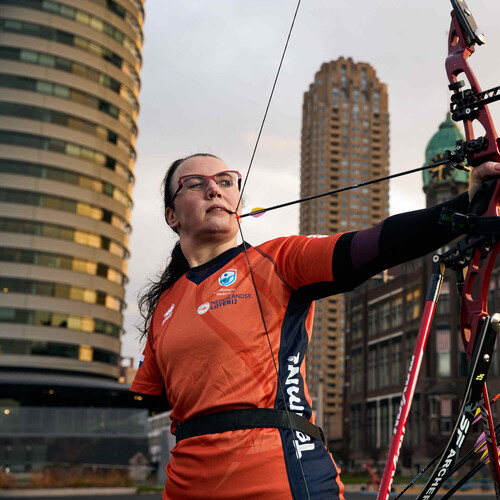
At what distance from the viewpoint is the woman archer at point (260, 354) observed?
2.19m

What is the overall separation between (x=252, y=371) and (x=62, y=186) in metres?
60.2

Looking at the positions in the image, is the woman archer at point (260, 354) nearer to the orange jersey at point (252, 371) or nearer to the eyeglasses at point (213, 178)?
the orange jersey at point (252, 371)

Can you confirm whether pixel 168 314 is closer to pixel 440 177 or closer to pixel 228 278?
pixel 228 278

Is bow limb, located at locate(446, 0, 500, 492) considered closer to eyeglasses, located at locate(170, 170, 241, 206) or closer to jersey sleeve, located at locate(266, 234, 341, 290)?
jersey sleeve, located at locate(266, 234, 341, 290)

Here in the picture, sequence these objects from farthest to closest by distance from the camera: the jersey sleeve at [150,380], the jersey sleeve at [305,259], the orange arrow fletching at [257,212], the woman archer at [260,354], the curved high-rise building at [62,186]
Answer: the curved high-rise building at [62,186]
the jersey sleeve at [150,380]
the orange arrow fletching at [257,212]
the jersey sleeve at [305,259]
the woman archer at [260,354]

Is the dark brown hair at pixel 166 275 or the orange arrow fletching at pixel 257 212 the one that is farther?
the dark brown hair at pixel 166 275

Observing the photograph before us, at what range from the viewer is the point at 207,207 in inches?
115

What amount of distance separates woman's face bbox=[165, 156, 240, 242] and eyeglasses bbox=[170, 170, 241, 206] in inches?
0.8

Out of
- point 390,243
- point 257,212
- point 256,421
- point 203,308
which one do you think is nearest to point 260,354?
point 256,421

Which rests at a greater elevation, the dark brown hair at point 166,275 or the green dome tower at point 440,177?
the green dome tower at point 440,177

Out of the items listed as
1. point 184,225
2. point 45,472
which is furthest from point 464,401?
point 45,472

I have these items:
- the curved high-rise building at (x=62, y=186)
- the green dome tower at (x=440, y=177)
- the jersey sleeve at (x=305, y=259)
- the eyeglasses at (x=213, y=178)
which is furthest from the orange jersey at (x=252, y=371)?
the curved high-rise building at (x=62, y=186)

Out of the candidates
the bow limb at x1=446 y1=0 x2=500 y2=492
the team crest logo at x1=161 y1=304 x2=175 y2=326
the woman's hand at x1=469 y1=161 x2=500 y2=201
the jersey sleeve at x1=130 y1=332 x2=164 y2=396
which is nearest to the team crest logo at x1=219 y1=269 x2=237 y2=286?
the team crest logo at x1=161 y1=304 x2=175 y2=326

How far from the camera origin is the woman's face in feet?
9.52
